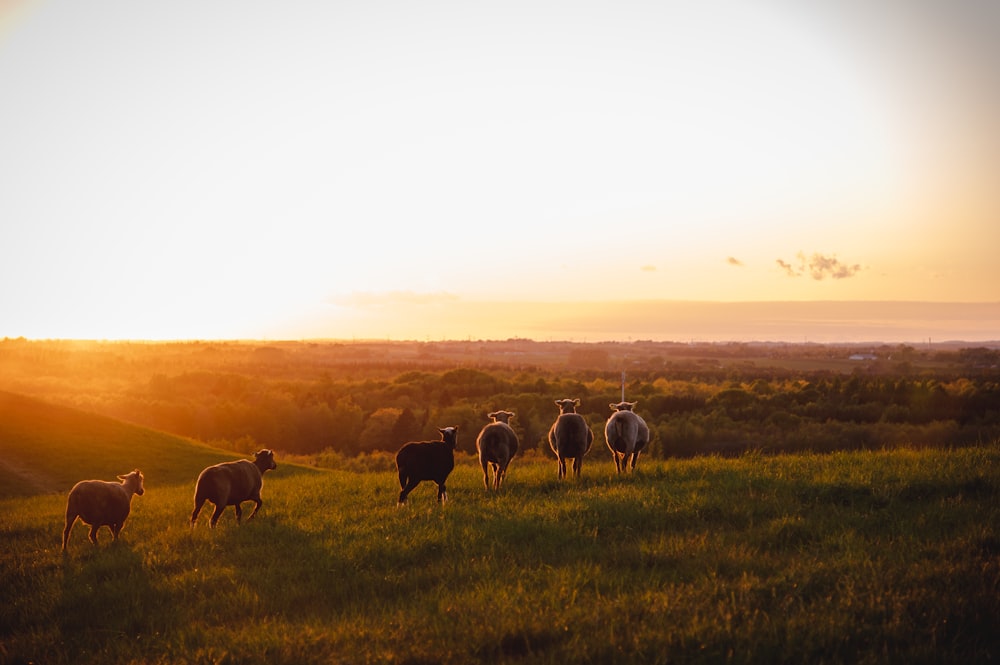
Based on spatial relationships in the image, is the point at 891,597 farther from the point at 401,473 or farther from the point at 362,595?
the point at 401,473

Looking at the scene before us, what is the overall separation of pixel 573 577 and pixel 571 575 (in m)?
0.07

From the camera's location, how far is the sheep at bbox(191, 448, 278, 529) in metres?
15.1

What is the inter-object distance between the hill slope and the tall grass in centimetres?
2038

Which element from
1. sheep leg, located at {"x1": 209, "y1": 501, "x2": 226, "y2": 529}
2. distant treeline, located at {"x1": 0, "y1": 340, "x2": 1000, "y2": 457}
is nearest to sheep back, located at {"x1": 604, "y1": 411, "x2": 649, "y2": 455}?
sheep leg, located at {"x1": 209, "y1": 501, "x2": 226, "y2": 529}

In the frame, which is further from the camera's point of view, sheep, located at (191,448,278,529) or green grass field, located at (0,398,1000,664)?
sheep, located at (191,448,278,529)

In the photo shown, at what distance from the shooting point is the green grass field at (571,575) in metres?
7.22

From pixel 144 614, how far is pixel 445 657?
5.61 meters

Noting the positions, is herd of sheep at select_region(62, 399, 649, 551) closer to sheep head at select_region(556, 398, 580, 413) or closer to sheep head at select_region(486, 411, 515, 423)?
sheep head at select_region(486, 411, 515, 423)

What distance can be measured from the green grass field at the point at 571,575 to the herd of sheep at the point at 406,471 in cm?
60

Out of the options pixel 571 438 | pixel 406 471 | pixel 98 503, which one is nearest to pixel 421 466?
pixel 406 471

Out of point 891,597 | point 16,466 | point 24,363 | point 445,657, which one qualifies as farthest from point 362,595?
point 24,363

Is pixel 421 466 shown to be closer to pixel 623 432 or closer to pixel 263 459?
pixel 263 459

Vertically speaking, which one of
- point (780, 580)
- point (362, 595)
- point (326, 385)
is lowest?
point (326, 385)

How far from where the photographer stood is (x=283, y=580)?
426 inches
